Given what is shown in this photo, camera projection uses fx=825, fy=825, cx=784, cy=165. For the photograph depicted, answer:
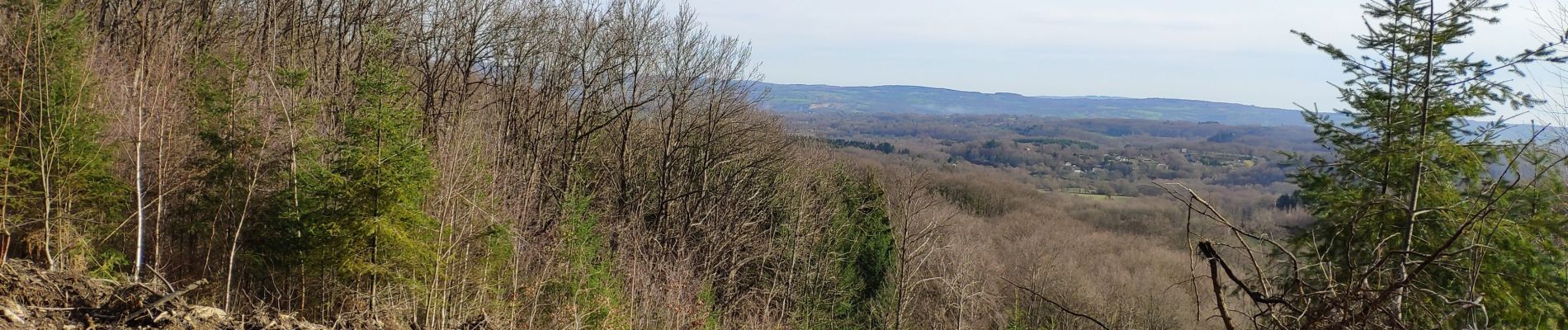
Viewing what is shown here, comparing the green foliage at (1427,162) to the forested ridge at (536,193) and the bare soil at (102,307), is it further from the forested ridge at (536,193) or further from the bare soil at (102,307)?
the bare soil at (102,307)


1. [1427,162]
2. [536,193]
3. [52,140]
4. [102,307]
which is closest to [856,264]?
[536,193]

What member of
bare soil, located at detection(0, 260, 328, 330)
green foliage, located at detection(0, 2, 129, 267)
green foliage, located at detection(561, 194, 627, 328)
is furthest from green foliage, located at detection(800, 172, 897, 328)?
bare soil, located at detection(0, 260, 328, 330)

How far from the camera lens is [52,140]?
10383 mm

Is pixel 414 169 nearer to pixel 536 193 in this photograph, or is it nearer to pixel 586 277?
pixel 586 277

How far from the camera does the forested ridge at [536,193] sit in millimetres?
6805

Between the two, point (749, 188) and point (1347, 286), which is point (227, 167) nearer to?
point (1347, 286)

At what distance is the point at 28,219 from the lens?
10.5 meters

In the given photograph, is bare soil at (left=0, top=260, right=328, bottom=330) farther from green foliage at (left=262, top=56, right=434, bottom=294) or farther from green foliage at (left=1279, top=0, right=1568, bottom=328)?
green foliage at (left=1279, top=0, right=1568, bottom=328)

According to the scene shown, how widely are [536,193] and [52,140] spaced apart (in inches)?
444

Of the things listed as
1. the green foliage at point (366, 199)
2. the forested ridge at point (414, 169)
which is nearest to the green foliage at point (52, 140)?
the forested ridge at point (414, 169)

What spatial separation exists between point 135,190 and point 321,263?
3.59m

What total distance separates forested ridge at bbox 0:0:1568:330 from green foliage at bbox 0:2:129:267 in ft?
0.14

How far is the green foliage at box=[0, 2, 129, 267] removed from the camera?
33.8 ft

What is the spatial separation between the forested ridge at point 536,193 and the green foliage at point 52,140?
43mm
